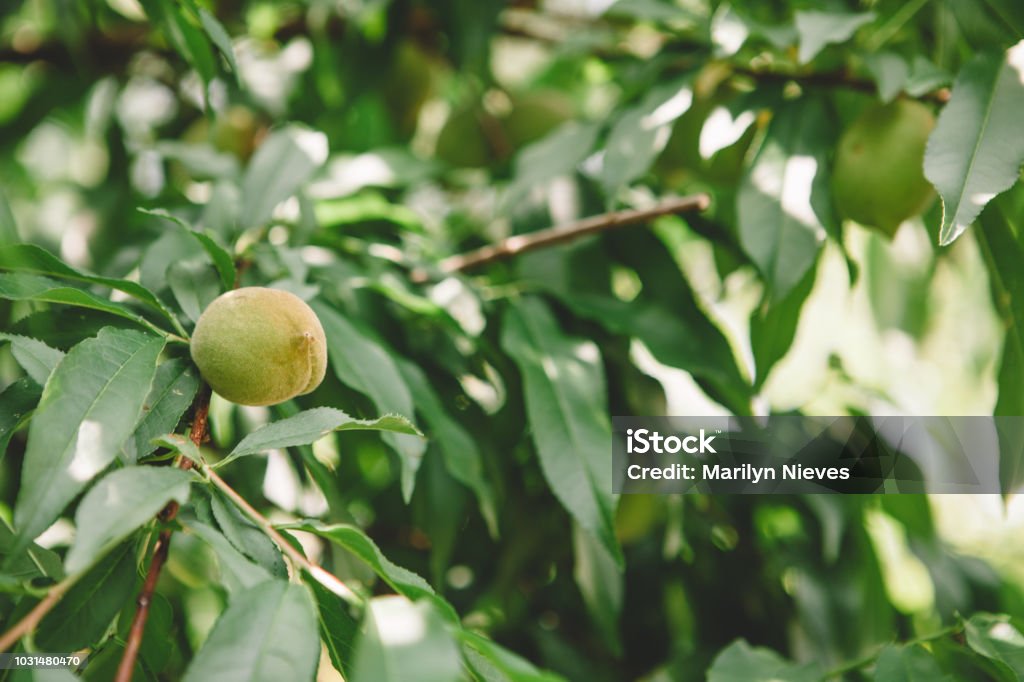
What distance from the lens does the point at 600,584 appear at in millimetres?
916

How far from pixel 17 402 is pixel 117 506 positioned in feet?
0.63

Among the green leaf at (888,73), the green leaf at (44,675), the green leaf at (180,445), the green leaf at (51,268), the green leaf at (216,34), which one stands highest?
the green leaf at (888,73)

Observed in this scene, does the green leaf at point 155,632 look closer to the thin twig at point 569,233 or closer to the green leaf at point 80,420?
the green leaf at point 80,420

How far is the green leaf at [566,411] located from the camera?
2.37 feet

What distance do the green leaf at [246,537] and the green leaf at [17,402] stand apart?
14cm

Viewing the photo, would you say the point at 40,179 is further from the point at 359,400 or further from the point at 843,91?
the point at 843,91

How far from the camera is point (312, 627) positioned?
0.44 meters

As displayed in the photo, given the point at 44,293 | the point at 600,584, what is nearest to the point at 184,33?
the point at 44,293

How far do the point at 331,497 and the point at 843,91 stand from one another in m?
0.71

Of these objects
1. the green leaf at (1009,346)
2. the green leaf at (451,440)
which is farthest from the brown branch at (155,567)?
the green leaf at (1009,346)

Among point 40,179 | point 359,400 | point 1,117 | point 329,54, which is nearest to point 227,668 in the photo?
point 359,400

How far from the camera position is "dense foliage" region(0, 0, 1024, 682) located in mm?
521

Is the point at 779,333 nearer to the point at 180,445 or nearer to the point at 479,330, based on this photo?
the point at 479,330

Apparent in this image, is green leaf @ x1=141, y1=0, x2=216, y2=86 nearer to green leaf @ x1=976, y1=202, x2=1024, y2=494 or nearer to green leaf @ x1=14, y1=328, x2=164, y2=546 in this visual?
green leaf @ x1=14, y1=328, x2=164, y2=546
